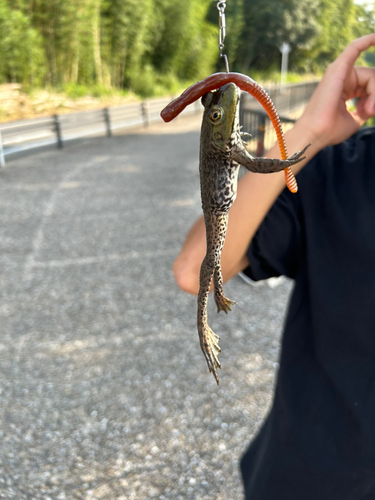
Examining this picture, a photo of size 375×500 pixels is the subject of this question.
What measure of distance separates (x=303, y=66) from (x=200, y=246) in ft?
3.41

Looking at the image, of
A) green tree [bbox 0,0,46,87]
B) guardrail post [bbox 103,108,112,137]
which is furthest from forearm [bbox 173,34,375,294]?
green tree [bbox 0,0,46,87]

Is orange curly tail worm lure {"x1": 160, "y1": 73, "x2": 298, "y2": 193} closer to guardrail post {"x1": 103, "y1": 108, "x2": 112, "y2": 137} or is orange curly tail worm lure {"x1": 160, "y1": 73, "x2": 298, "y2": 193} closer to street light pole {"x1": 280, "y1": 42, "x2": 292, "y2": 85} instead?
street light pole {"x1": 280, "y1": 42, "x2": 292, "y2": 85}

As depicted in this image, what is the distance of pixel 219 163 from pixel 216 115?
0.23ft

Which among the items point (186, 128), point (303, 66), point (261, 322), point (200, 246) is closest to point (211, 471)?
point (261, 322)

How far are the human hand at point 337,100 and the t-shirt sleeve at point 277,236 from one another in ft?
1.23

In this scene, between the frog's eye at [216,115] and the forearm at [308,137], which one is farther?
the forearm at [308,137]

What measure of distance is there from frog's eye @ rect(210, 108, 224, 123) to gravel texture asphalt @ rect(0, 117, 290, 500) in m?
3.26

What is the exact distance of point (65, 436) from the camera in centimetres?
366

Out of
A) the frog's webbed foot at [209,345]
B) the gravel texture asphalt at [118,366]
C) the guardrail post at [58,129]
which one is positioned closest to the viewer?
the frog's webbed foot at [209,345]

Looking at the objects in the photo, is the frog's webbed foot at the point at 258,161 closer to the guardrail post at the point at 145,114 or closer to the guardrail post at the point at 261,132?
the guardrail post at the point at 261,132

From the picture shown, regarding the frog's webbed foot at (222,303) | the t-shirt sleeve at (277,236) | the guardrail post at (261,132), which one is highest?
the frog's webbed foot at (222,303)

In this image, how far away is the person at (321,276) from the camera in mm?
1461

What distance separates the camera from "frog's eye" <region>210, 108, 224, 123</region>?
1.97 ft

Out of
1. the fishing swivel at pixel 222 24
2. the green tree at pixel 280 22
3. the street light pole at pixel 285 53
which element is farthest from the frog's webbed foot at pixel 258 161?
the street light pole at pixel 285 53
